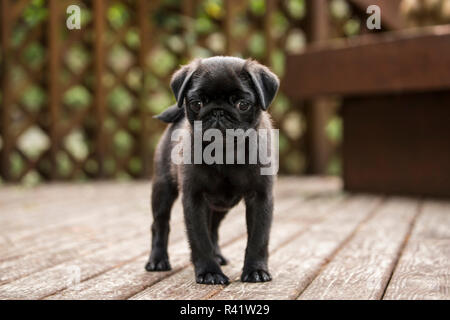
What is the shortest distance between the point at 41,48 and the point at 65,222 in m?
3.49

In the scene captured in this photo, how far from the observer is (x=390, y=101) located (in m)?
5.63

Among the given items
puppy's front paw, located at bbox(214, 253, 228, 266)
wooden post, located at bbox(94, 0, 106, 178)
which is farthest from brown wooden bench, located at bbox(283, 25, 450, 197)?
puppy's front paw, located at bbox(214, 253, 228, 266)

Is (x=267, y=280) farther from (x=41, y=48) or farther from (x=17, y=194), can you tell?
(x=41, y=48)

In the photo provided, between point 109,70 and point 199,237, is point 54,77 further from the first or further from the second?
point 199,237

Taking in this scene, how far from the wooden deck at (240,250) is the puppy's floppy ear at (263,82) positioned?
713 millimetres

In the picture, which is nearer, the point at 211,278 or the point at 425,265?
the point at 211,278

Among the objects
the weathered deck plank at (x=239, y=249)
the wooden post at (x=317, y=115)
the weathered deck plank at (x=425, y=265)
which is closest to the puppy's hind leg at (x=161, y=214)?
the weathered deck plank at (x=239, y=249)

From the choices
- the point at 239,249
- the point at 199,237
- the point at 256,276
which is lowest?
the point at 239,249

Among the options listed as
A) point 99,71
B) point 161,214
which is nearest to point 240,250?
point 161,214

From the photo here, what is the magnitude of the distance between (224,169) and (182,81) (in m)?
0.39

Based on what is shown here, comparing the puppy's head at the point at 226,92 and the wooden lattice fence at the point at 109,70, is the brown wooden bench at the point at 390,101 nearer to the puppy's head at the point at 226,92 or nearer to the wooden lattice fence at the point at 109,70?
the wooden lattice fence at the point at 109,70

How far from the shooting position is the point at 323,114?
767cm

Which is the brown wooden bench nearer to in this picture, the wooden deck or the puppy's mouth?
the wooden deck
